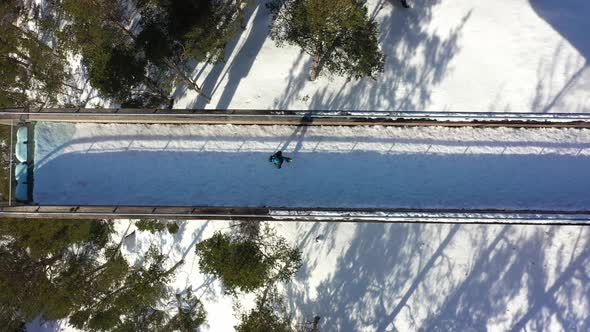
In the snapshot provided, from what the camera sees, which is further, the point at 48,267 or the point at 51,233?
the point at 48,267

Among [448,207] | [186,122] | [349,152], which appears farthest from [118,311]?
[448,207]

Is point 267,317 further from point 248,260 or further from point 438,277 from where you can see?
point 438,277

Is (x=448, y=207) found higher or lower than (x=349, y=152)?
lower

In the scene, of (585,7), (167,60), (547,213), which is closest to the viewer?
(547,213)

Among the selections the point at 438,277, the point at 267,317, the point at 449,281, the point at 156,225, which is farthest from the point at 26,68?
the point at 449,281

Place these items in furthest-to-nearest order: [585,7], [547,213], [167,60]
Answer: [585,7]
[167,60]
[547,213]

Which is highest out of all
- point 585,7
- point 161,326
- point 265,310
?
point 585,7

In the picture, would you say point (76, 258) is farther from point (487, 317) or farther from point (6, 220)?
point (487, 317)

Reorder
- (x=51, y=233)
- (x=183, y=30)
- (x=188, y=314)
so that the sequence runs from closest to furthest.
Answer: (x=183, y=30)
(x=51, y=233)
(x=188, y=314)
